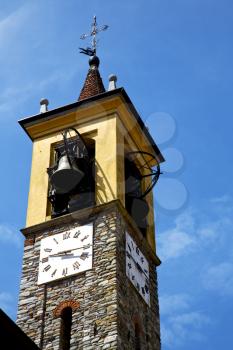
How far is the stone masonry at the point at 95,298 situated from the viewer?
15852mm

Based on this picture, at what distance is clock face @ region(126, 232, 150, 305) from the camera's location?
57.3 ft

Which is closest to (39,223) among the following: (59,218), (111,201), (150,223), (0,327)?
(59,218)

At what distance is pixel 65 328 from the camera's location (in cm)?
1645

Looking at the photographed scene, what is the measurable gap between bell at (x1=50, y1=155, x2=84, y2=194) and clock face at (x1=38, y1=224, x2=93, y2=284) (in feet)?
4.66

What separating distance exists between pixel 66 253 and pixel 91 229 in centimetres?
75

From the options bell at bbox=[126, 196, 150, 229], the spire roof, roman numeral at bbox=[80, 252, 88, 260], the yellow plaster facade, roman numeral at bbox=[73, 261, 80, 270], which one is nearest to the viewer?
roman numeral at bbox=[73, 261, 80, 270]

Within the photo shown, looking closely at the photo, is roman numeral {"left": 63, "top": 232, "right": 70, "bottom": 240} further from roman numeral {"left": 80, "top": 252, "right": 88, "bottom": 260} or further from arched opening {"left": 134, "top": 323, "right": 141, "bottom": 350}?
arched opening {"left": 134, "top": 323, "right": 141, "bottom": 350}

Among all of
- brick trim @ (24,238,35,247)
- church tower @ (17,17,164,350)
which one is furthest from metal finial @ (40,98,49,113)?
brick trim @ (24,238,35,247)

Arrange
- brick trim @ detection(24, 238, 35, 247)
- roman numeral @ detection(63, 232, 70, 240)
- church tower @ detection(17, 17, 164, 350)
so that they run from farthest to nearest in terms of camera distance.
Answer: brick trim @ detection(24, 238, 35, 247) < roman numeral @ detection(63, 232, 70, 240) < church tower @ detection(17, 17, 164, 350)

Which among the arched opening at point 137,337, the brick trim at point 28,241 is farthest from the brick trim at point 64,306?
the brick trim at point 28,241

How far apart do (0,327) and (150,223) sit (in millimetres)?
8332

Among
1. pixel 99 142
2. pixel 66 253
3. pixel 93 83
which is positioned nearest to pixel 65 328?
pixel 66 253

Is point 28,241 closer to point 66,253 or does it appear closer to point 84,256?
point 66,253

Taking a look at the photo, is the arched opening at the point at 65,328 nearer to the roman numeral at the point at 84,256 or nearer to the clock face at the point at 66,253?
the clock face at the point at 66,253
